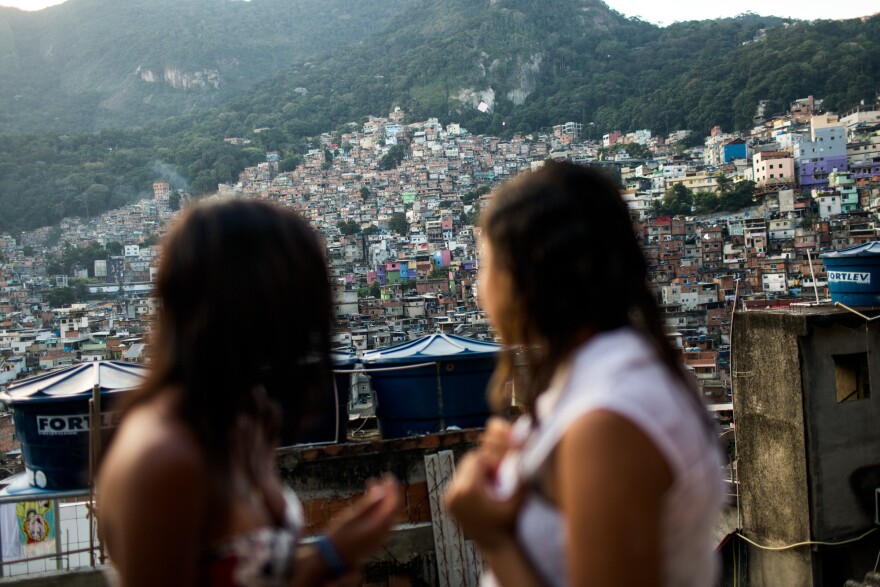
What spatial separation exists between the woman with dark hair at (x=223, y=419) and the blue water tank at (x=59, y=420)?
2601 millimetres

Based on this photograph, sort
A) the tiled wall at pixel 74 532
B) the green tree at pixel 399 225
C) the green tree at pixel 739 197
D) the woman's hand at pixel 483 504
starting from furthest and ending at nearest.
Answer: the green tree at pixel 399 225 < the green tree at pixel 739 197 < the tiled wall at pixel 74 532 < the woman's hand at pixel 483 504

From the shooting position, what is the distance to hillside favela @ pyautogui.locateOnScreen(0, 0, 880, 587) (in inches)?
38.2

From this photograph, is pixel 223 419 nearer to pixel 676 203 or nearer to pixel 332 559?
pixel 332 559

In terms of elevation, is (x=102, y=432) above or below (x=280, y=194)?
below

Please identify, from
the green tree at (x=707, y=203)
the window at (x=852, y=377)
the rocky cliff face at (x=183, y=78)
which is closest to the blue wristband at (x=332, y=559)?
the window at (x=852, y=377)

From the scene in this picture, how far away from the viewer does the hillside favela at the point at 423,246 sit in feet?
3.19

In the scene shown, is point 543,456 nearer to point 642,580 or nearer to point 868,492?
point 642,580

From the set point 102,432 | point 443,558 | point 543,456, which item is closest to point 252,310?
point 543,456

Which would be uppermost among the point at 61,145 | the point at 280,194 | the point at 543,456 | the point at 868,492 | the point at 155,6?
the point at 155,6

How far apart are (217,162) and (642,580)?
233 feet

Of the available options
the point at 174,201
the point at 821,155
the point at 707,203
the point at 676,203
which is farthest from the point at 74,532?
the point at 174,201

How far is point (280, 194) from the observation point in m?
68.2

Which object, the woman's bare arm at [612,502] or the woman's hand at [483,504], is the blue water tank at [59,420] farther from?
the woman's bare arm at [612,502]

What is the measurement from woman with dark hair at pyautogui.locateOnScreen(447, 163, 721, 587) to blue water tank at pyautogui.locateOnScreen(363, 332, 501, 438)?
9.55 feet
